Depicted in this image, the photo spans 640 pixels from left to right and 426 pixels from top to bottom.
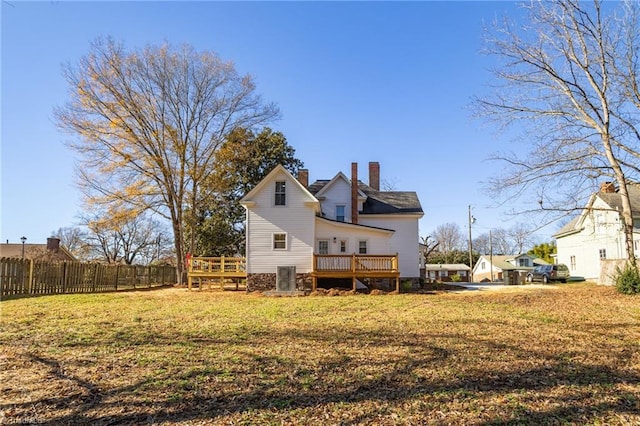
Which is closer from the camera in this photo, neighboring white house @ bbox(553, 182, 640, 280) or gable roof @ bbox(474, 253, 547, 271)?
neighboring white house @ bbox(553, 182, 640, 280)

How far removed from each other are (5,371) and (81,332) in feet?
8.92

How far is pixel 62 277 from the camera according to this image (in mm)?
17531

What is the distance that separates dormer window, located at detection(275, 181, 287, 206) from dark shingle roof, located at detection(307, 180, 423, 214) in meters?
5.24

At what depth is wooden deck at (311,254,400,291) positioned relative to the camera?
→ 1945cm

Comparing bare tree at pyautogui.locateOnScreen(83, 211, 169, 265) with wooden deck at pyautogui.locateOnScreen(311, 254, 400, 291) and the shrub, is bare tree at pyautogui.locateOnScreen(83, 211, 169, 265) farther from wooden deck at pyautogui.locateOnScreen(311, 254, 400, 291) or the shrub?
the shrub

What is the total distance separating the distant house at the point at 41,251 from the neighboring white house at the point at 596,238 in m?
43.0

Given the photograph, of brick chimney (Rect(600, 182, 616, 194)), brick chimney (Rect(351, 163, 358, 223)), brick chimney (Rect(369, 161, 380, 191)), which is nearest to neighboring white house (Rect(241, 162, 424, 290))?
brick chimney (Rect(351, 163, 358, 223))

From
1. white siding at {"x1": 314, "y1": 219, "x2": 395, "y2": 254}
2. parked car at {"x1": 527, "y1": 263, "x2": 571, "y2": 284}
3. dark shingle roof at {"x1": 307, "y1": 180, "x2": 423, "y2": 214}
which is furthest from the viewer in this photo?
parked car at {"x1": 527, "y1": 263, "x2": 571, "y2": 284}

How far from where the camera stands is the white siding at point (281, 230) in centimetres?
1988

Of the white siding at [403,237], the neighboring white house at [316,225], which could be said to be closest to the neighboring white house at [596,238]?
the white siding at [403,237]

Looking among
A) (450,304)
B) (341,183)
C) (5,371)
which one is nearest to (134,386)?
(5,371)

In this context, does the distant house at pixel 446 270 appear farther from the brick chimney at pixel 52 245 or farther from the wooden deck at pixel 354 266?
the brick chimney at pixel 52 245

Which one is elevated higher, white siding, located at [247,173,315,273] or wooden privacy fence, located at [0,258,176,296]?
white siding, located at [247,173,315,273]

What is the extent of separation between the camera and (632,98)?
14.8 meters
